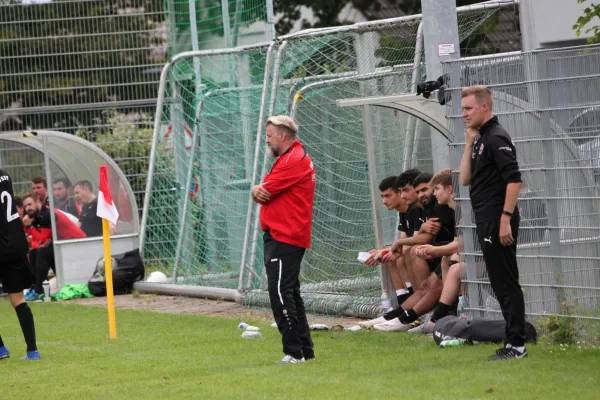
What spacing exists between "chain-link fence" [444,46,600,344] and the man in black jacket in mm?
834

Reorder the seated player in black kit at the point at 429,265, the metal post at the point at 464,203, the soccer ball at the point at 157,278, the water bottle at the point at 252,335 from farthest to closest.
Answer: the soccer ball at the point at 157,278 < the water bottle at the point at 252,335 < the seated player in black kit at the point at 429,265 < the metal post at the point at 464,203

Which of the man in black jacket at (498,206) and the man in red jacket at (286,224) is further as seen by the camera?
the man in red jacket at (286,224)

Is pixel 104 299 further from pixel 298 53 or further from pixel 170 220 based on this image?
pixel 298 53

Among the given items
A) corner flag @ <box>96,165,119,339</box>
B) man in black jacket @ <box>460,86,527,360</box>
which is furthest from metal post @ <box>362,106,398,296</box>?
man in black jacket @ <box>460,86,527,360</box>

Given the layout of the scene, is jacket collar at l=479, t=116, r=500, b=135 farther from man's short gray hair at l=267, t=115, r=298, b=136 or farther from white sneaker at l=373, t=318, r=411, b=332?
white sneaker at l=373, t=318, r=411, b=332

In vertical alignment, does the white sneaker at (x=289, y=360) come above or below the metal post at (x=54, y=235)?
below

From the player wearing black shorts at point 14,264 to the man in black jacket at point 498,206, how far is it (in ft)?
13.7

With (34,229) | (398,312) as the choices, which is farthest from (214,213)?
(398,312)

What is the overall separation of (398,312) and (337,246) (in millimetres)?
2799

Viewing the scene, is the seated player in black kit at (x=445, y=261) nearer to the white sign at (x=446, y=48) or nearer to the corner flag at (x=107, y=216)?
the white sign at (x=446, y=48)

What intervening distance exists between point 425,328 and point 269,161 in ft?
14.2

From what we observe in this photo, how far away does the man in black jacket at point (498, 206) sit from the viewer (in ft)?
27.1

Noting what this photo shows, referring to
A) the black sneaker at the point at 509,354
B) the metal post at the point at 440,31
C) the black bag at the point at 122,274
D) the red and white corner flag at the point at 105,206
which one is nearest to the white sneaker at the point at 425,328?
the black sneaker at the point at 509,354

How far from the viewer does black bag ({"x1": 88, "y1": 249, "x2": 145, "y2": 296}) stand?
16.9 meters
